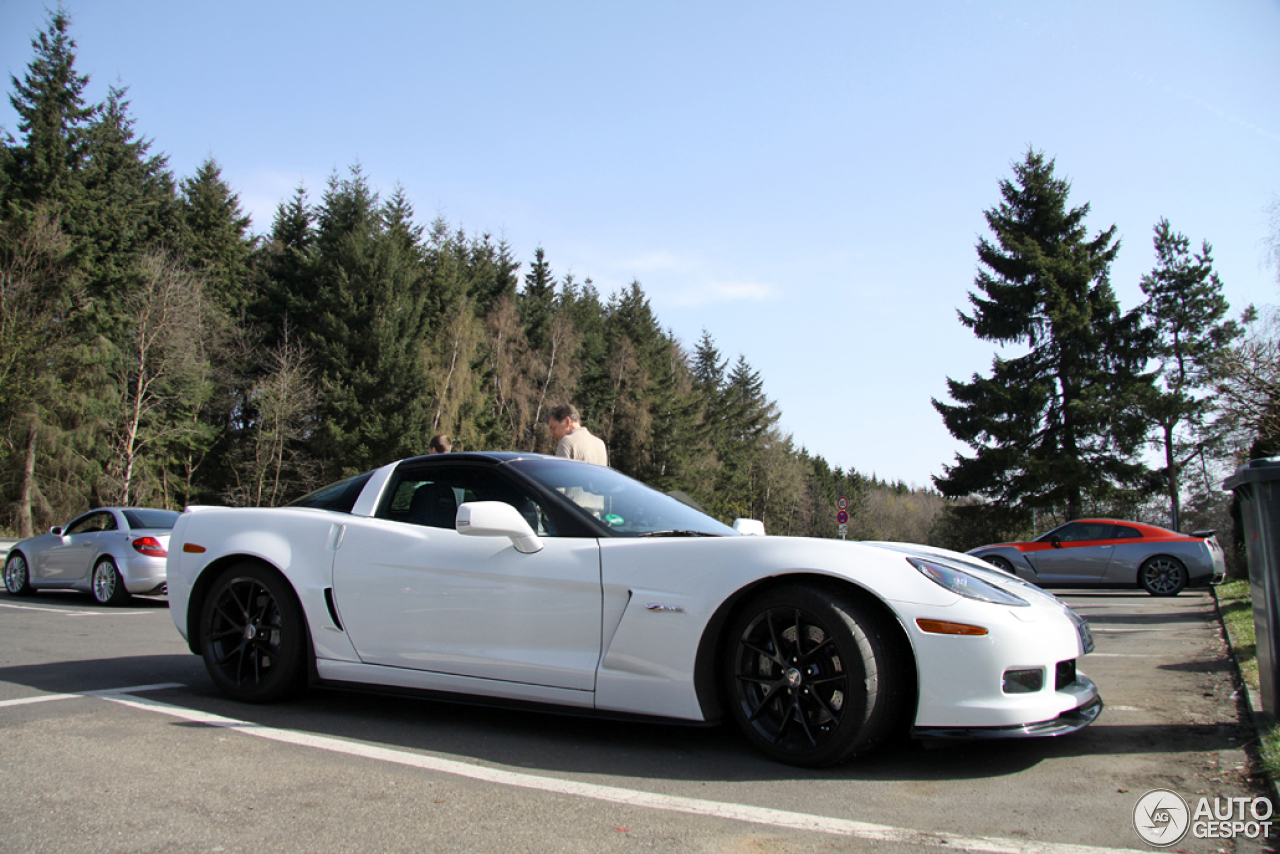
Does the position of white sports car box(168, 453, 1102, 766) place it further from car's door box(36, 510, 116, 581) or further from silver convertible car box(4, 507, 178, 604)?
car's door box(36, 510, 116, 581)

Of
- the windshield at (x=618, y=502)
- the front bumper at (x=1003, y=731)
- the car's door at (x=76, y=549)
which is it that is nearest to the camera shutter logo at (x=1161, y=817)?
the front bumper at (x=1003, y=731)

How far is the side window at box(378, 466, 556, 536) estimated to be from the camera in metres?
4.13

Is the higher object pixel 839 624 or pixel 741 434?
pixel 741 434

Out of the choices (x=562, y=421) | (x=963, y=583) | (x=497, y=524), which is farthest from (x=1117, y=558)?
(x=497, y=524)

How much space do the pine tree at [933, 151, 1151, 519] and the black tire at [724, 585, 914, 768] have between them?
104ft

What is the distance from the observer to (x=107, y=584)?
10.6 m

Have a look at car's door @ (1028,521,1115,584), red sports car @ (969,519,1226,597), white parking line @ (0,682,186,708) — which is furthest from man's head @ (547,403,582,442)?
car's door @ (1028,521,1115,584)

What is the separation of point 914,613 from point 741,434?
241 feet

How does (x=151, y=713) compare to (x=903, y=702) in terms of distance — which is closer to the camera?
(x=903, y=702)

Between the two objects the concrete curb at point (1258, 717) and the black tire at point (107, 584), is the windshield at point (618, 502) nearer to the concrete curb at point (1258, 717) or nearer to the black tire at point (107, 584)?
the concrete curb at point (1258, 717)

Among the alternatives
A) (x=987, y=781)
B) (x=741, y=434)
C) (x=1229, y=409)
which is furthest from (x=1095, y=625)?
(x=741, y=434)

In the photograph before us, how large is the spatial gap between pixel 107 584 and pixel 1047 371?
32.8 meters

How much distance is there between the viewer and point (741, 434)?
76.2 metres

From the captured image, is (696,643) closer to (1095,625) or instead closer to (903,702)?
(903,702)
